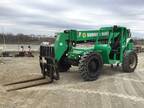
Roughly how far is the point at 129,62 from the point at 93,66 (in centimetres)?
296

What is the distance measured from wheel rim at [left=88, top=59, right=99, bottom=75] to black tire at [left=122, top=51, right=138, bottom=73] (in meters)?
2.32

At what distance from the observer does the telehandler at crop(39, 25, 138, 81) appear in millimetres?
11312

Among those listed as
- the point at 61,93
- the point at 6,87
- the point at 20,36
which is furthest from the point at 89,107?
the point at 20,36

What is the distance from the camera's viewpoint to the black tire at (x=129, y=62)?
13727 mm

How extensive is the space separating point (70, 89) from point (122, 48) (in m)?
4.92

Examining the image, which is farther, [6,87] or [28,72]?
[28,72]

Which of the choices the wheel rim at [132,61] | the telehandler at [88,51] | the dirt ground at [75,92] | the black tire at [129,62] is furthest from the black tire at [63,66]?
the wheel rim at [132,61]

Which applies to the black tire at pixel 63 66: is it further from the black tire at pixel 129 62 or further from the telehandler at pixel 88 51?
the black tire at pixel 129 62

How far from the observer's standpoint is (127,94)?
924cm

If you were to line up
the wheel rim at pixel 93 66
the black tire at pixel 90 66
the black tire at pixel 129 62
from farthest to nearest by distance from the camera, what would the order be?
the black tire at pixel 129 62, the wheel rim at pixel 93 66, the black tire at pixel 90 66

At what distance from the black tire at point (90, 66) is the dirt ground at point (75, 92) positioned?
0.27 meters

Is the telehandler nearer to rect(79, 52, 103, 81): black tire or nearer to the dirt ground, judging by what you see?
rect(79, 52, 103, 81): black tire

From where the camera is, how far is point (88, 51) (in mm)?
11805

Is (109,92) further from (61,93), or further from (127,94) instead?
(61,93)
